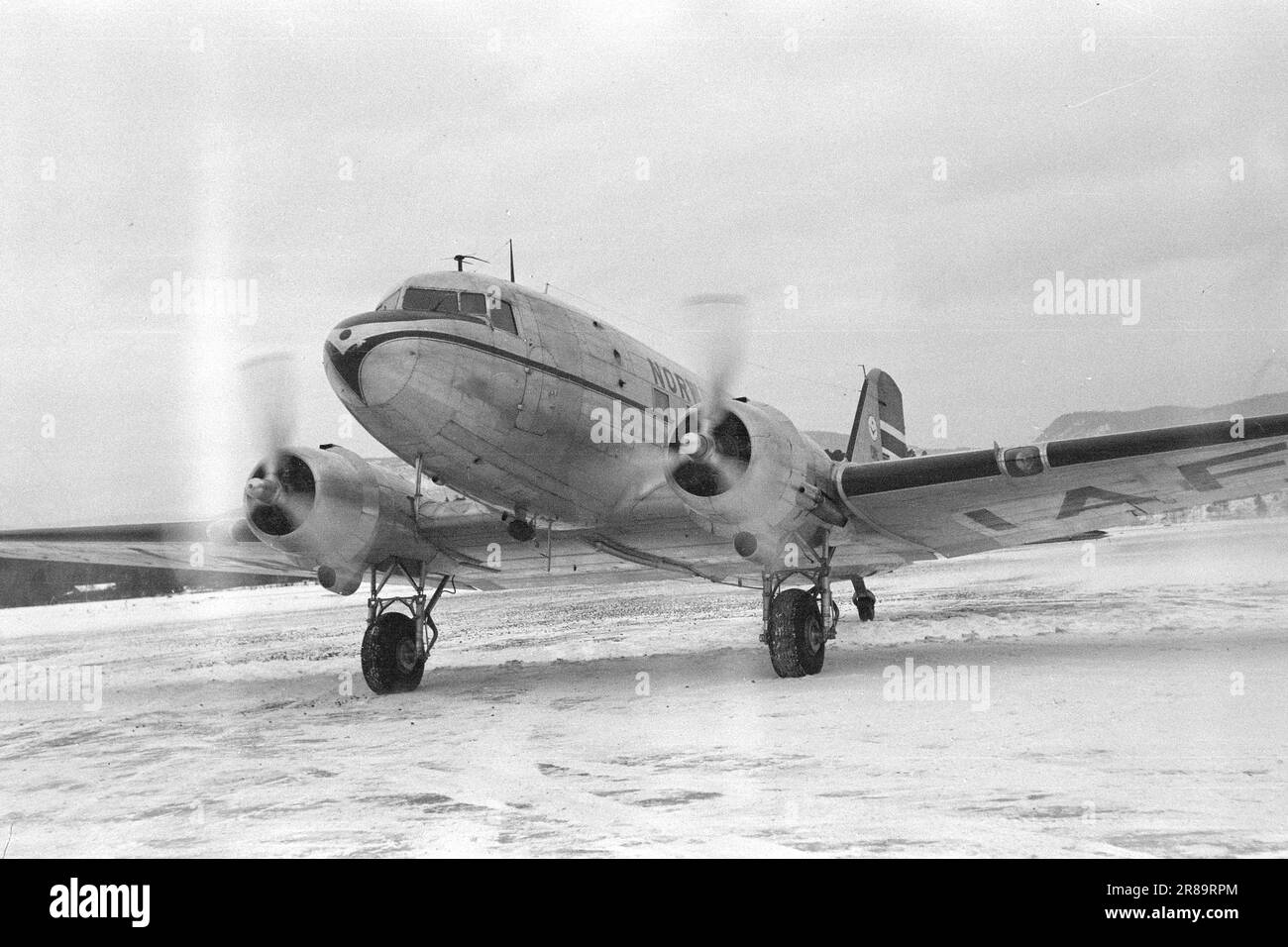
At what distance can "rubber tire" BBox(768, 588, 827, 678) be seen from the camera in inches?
468

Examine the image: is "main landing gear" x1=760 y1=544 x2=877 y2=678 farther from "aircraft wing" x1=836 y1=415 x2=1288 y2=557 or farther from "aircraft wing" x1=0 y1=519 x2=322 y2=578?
"aircraft wing" x1=0 y1=519 x2=322 y2=578

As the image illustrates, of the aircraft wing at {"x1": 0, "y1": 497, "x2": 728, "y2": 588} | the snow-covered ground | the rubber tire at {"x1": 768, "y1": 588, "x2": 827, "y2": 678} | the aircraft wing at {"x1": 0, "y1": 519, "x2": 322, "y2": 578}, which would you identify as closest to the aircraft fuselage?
the aircraft wing at {"x1": 0, "y1": 497, "x2": 728, "y2": 588}

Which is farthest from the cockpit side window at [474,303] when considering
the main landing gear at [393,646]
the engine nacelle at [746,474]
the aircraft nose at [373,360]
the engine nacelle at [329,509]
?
the main landing gear at [393,646]

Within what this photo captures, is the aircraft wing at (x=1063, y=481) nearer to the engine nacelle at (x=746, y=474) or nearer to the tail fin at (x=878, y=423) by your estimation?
the engine nacelle at (x=746, y=474)

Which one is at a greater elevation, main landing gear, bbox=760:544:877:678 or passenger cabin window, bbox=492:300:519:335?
passenger cabin window, bbox=492:300:519:335

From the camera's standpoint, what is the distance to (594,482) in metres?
12.3

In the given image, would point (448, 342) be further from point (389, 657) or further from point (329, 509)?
point (389, 657)

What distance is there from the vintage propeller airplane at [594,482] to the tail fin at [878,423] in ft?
9.67

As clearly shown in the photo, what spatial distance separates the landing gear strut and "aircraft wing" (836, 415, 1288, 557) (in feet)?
2.95

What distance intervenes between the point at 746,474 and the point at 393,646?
5.12 meters

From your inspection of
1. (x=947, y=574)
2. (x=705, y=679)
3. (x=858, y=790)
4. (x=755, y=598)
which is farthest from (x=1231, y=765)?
(x=947, y=574)

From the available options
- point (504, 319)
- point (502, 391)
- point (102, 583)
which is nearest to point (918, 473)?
point (502, 391)

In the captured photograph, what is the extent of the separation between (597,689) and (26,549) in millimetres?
8926

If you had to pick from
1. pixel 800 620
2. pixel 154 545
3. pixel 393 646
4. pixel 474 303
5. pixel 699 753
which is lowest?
pixel 699 753
